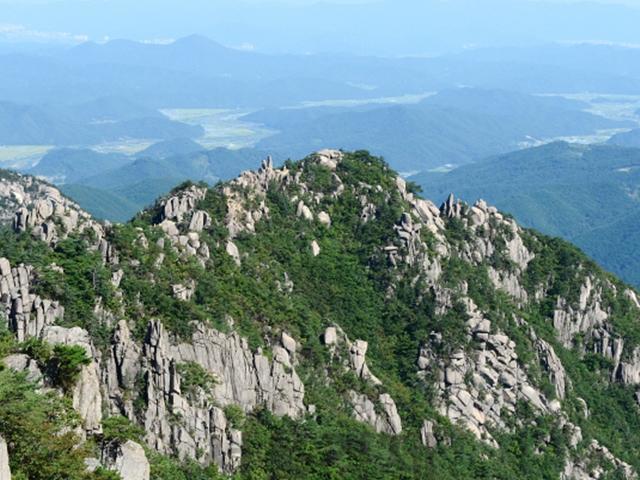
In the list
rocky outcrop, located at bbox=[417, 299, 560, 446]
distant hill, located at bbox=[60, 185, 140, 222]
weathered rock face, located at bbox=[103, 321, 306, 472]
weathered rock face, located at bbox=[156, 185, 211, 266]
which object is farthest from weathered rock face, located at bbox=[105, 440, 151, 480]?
distant hill, located at bbox=[60, 185, 140, 222]

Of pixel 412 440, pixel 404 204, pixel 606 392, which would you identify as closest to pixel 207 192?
pixel 404 204

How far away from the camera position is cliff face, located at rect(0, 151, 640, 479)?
1505 inches

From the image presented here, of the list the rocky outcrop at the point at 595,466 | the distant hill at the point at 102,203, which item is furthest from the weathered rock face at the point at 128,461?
the distant hill at the point at 102,203

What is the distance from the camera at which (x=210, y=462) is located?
3775 centimetres

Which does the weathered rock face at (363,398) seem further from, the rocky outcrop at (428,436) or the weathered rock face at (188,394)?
the weathered rock face at (188,394)

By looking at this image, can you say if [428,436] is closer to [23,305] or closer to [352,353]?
[352,353]

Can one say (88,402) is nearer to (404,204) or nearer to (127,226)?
(127,226)

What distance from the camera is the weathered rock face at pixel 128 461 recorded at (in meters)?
27.1

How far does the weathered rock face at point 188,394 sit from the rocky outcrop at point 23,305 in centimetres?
262

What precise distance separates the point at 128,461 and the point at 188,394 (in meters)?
11.1

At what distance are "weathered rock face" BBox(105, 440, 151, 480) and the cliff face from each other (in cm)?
6

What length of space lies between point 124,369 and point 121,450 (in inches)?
425

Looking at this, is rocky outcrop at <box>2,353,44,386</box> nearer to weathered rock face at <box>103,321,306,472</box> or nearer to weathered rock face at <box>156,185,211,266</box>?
weathered rock face at <box>103,321,306,472</box>

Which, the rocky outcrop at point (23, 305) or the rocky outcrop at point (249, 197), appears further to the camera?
the rocky outcrop at point (249, 197)
